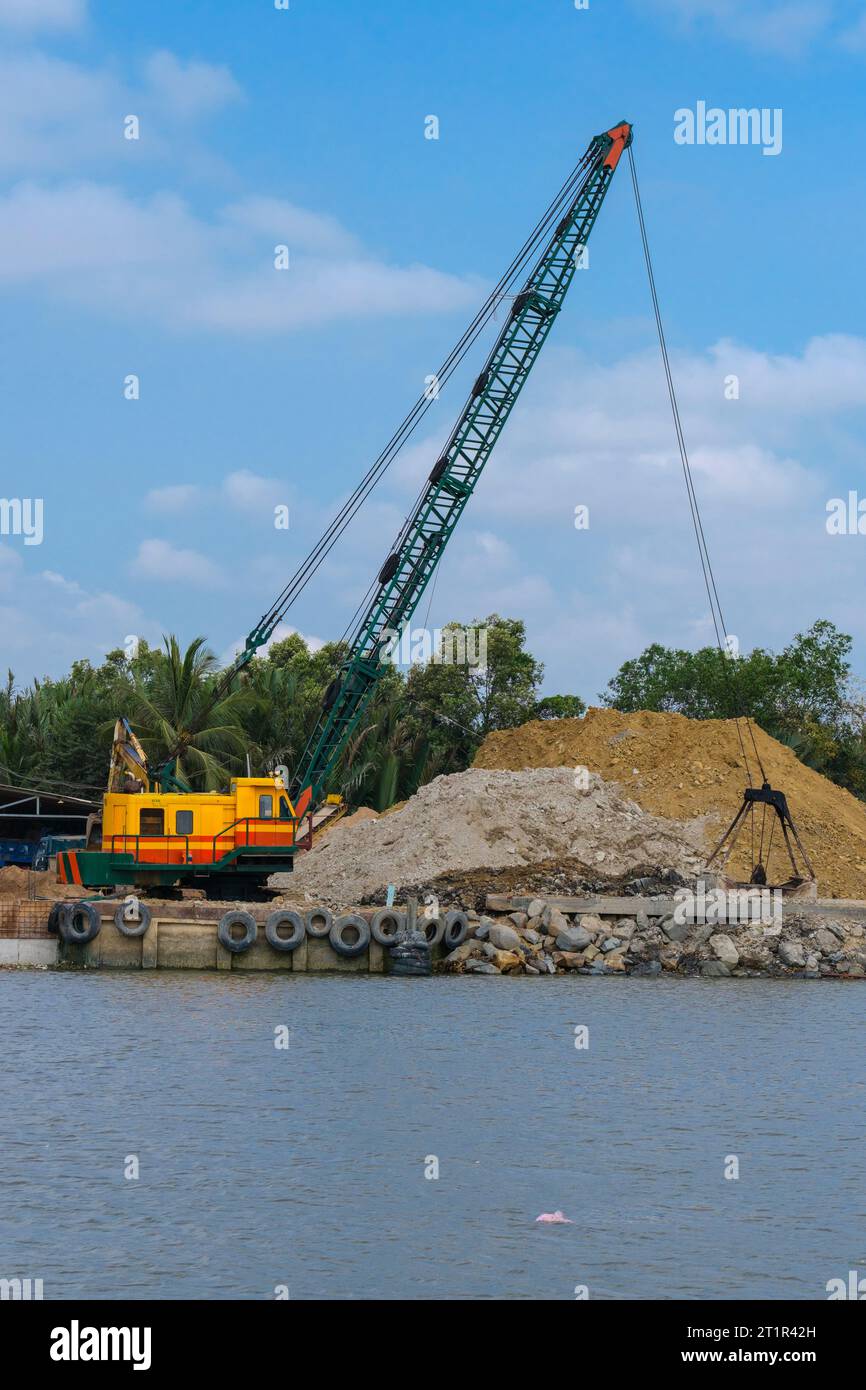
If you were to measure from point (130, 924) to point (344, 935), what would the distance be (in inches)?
198

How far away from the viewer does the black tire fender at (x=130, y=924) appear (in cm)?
3681

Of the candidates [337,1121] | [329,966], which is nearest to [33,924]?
[329,966]

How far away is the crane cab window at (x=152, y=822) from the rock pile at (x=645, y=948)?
8.22 m

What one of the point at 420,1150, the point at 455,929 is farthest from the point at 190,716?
the point at 420,1150

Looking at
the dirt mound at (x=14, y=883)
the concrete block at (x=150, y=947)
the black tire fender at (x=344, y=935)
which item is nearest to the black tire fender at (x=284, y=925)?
the black tire fender at (x=344, y=935)

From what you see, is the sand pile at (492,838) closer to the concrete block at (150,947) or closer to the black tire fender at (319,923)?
the black tire fender at (319,923)

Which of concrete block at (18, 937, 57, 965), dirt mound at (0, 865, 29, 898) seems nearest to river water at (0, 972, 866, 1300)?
concrete block at (18, 937, 57, 965)

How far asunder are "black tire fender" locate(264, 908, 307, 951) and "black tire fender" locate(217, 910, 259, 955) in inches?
15.9

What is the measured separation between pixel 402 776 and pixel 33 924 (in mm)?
33033

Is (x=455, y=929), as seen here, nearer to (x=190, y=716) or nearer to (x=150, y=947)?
(x=150, y=947)

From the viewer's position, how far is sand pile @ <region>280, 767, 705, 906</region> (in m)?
44.8

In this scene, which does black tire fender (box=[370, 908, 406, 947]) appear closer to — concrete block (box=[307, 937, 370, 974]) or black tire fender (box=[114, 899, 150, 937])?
concrete block (box=[307, 937, 370, 974])

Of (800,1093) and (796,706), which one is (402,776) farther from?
(800,1093)

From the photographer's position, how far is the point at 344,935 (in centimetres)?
3781
